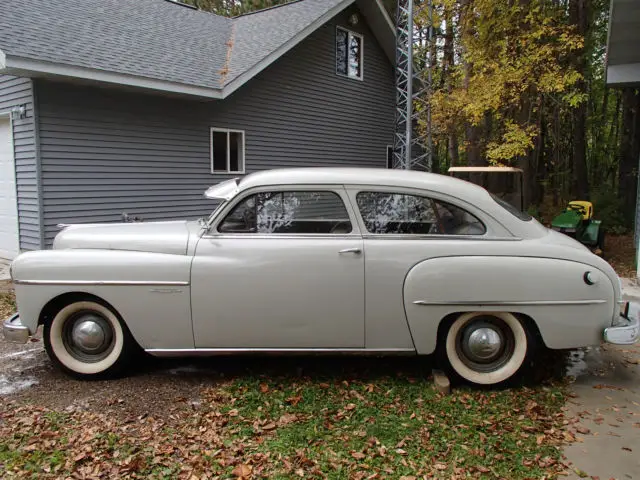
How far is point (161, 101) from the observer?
11.1 metres

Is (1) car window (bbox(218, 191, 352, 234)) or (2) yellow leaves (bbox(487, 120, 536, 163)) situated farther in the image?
(2) yellow leaves (bbox(487, 120, 536, 163))

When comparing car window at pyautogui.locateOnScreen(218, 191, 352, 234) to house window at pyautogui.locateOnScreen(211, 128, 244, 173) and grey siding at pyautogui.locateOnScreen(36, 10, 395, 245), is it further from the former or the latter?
house window at pyautogui.locateOnScreen(211, 128, 244, 173)

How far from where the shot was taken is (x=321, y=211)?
171 inches

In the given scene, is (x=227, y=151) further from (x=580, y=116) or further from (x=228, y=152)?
(x=580, y=116)

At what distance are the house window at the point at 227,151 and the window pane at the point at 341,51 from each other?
4.30 m

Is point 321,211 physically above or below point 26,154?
below

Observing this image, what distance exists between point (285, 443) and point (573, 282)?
2.47m

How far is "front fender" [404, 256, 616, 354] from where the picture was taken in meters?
4.02

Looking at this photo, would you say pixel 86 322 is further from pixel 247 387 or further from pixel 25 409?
pixel 247 387

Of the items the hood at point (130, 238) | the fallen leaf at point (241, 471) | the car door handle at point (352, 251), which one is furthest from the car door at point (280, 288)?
the fallen leaf at point (241, 471)

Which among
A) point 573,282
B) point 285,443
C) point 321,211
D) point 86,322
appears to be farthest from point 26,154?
point 573,282

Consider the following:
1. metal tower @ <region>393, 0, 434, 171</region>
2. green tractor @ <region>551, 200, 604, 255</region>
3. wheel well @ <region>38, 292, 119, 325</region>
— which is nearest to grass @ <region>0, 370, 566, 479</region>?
wheel well @ <region>38, 292, 119, 325</region>

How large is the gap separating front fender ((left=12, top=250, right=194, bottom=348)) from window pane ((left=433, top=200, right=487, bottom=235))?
2068mm

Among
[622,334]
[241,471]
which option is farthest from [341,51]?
[241,471]
